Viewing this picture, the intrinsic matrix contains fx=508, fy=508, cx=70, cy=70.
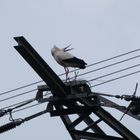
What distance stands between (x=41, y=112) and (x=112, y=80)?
4.60 ft

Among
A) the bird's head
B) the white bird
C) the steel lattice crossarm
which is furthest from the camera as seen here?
the bird's head

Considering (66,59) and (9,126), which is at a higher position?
(66,59)

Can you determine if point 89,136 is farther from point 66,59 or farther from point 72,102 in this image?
point 66,59

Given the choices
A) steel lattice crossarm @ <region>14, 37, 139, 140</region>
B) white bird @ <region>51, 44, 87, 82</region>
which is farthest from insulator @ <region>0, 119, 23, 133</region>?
white bird @ <region>51, 44, 87, 82</region>

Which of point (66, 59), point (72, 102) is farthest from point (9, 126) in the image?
point (66, 59)

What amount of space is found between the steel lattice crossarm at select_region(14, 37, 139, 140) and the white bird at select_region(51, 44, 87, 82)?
108 cm

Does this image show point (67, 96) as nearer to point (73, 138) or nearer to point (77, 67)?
point (73, 138)

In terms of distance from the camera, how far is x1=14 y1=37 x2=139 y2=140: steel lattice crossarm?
8.16 meters

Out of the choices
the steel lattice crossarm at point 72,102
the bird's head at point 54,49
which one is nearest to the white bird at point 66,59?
the bird's head at point 54,49

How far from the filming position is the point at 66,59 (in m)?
9.73

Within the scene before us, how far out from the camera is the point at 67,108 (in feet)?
27.8

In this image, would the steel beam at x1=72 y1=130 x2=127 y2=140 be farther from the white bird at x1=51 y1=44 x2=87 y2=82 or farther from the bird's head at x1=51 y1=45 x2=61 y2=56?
the bird's head at x1=51 y1=45 x2=61 y2=56

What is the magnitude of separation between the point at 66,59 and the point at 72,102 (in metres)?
1.58

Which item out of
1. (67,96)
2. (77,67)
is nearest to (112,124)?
(67,96)
